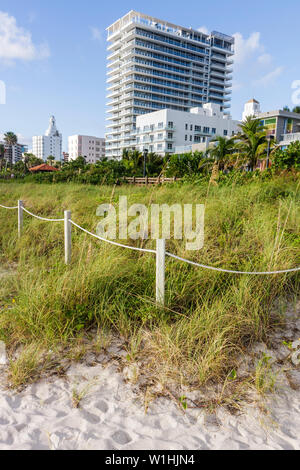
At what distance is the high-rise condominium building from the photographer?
68500 millimetres

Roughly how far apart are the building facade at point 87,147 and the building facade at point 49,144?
62.1 meters

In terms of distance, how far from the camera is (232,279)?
3.27m

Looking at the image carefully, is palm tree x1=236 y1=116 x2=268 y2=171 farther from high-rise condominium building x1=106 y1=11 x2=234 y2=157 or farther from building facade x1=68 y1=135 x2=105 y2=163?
building facade x1=68 y1=135 x2=105 y2=163

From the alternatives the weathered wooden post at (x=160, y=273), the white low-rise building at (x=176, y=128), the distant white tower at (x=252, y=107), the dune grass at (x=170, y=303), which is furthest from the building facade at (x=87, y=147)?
the weathered wooden post at (x=160, y=273)

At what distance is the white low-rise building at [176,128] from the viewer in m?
56.8

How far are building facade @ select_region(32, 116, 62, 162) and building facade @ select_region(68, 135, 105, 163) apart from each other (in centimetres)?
6205

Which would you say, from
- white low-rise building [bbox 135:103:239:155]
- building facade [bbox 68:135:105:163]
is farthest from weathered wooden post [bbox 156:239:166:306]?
building facade [bbox 68:135:105:163]

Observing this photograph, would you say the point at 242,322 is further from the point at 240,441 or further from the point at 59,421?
the point at 59,421

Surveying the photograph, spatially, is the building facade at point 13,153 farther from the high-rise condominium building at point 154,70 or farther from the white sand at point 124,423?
the white sand at point 124,423

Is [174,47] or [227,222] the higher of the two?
[174,47]

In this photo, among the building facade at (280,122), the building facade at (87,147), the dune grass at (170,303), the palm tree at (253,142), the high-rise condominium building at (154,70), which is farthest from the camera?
the building facade at (87,147)

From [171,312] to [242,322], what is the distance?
67 cm

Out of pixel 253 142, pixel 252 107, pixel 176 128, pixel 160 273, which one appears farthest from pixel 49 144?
pixel 160 273

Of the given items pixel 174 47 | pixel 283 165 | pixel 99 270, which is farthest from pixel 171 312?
pixel 174 47
